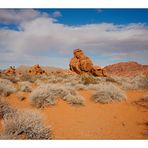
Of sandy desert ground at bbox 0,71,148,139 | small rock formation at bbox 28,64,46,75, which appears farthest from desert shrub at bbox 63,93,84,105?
small rock formation at bbox 28,64,46,75

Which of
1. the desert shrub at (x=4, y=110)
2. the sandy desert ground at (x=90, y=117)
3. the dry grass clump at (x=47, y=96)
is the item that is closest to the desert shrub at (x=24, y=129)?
the sandy desert ground at (x=90, y=117)

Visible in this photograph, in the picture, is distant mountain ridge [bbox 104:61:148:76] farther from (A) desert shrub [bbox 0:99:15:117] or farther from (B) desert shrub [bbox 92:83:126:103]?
(A) desert shrub [bbox 0:99:15:117]

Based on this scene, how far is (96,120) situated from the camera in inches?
195

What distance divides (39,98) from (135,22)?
10.7 feet

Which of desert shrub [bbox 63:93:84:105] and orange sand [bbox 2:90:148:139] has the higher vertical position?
desert shrub [bbox 63:93:84:105]

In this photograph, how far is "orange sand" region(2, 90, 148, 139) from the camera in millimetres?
4152

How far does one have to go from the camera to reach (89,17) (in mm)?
5496

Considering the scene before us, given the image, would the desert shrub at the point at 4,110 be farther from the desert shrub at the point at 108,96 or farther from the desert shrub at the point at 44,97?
the desert shrub at the point at 108,96

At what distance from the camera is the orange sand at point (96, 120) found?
163 inches

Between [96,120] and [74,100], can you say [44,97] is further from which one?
[96,120]

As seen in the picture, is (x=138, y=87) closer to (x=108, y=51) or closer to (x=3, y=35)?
(x=108, y=51)

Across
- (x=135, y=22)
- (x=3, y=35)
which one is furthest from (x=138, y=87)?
(x=3, y=35)

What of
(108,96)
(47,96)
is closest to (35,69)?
(47,96)
